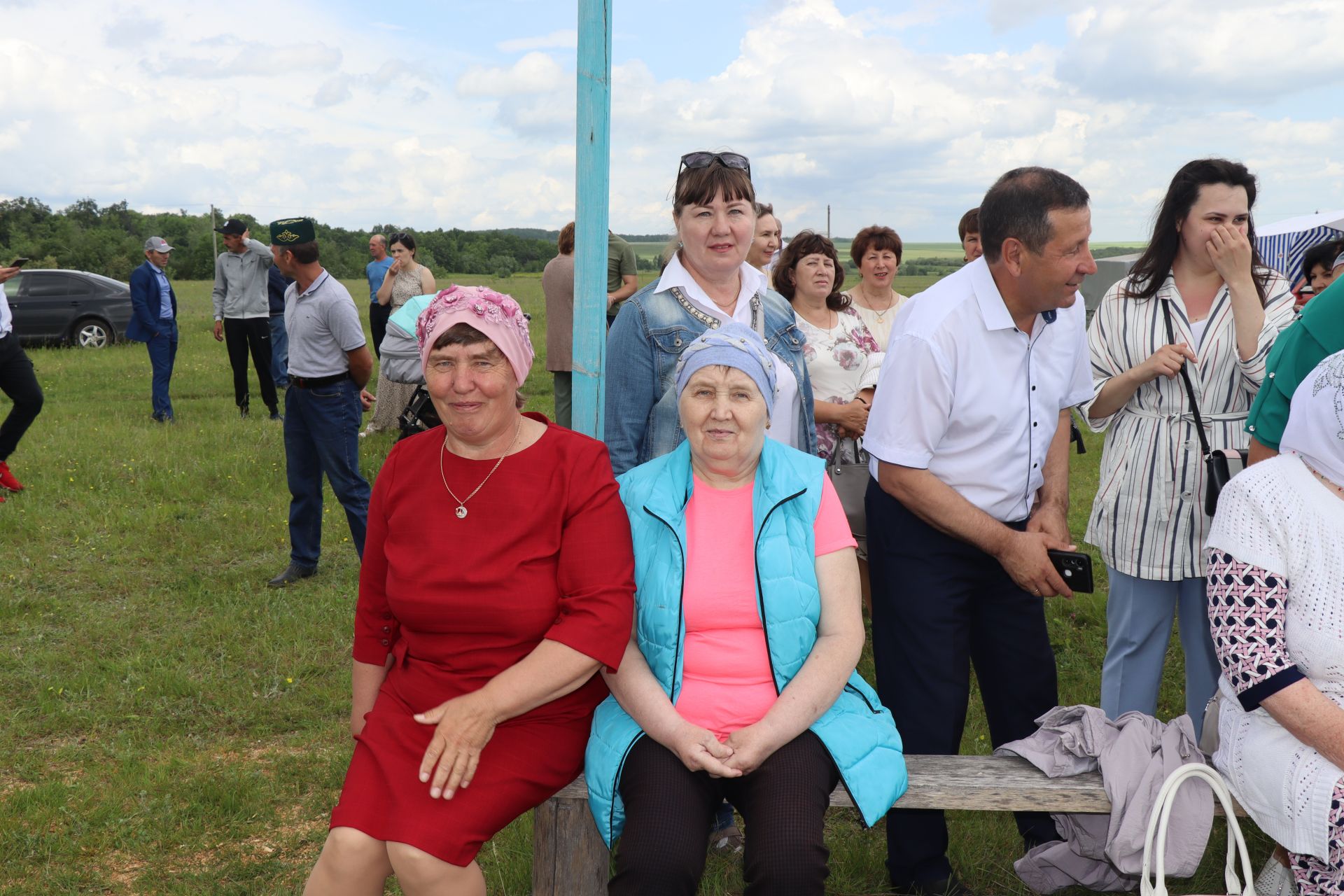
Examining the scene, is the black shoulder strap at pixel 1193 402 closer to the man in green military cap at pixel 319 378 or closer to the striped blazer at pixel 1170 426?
the striped blazer at pixel 1170 426

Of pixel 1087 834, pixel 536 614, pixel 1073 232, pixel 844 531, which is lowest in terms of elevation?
pixel 1087 834

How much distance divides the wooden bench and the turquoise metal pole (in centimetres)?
107

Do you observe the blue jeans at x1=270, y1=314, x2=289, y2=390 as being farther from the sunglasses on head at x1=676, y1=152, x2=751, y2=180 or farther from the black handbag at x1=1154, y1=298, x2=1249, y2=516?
the black handbag at x1=1154, y1=298, x2=1249, y2=516

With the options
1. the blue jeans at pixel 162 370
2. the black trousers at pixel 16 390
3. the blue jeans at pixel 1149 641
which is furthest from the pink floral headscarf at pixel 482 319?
the blue jeans at pixel 162 370

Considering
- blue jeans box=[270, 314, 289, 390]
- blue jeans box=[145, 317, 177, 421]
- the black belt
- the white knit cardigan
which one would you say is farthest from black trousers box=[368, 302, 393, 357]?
the white knit cardigan

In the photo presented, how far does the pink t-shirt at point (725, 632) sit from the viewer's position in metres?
2.53

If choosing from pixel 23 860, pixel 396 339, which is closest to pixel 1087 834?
pixel 23 860

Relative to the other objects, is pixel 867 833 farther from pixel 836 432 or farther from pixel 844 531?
pixel 836 432

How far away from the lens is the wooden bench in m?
2.55

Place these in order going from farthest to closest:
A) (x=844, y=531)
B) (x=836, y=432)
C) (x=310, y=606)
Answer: (x=310, y=606) < (x=836, y=432) < (x=844, y=531)

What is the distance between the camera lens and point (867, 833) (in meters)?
3.62

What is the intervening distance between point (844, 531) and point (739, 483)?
0.97ft

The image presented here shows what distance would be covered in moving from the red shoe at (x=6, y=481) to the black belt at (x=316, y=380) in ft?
13.1

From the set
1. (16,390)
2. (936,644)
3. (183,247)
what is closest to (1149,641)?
(936,644)
